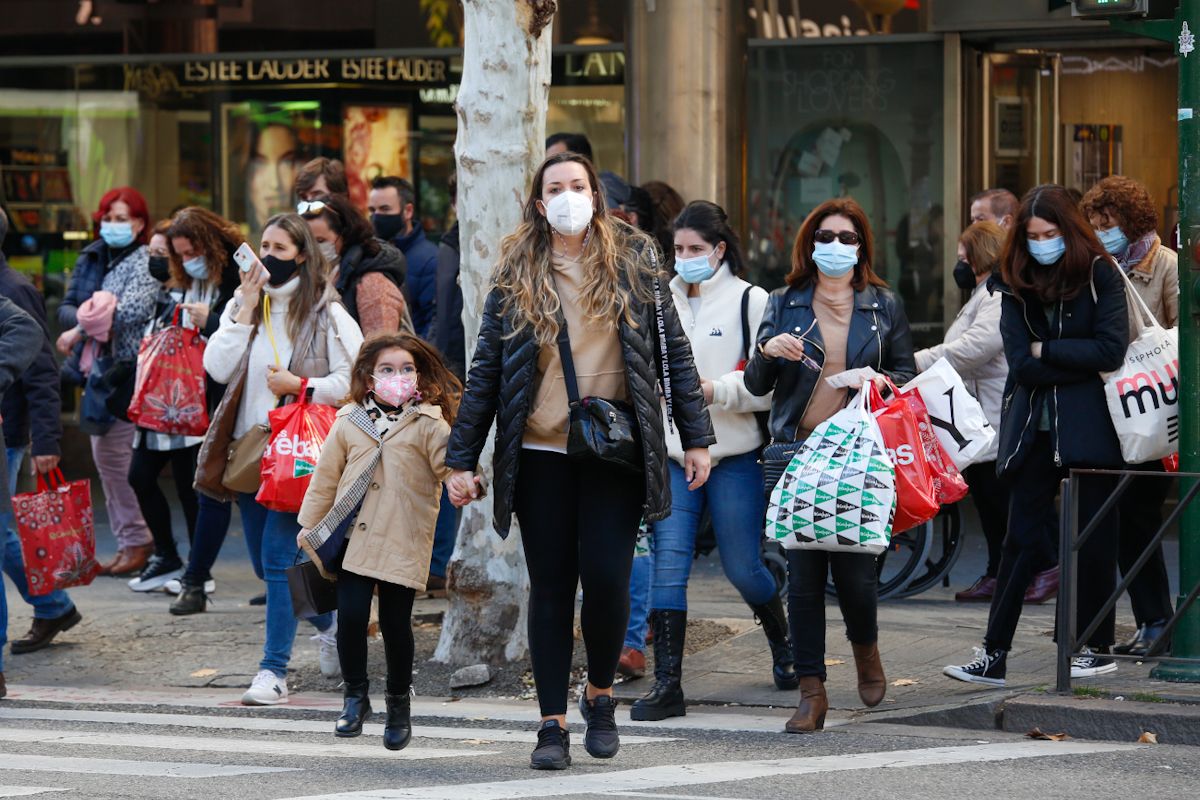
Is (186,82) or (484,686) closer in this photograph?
(484,686)

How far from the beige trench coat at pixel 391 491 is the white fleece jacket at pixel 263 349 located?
1011mm

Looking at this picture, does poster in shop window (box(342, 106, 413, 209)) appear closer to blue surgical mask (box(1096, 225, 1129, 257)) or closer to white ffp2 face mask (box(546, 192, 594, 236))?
blue surgical mask (box(1096, 225, 1129, 257))

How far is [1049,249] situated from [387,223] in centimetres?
420

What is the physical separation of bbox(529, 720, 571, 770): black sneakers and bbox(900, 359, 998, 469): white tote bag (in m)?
1.92

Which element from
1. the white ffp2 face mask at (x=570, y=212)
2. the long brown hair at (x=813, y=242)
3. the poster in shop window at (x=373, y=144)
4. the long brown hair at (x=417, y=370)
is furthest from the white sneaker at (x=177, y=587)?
the poster in shop window at (x=373, y=144)

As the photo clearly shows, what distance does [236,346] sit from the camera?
324 inches

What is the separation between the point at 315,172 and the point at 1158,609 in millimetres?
4514

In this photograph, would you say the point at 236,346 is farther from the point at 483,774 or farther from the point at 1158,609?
the point at 1158,609

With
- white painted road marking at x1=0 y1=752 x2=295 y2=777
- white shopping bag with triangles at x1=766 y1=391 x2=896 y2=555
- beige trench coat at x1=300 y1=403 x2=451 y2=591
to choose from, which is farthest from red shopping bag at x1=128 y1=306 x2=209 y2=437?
white shopping bag with triangles at x1=766 y1=391 x2=896 y2=555

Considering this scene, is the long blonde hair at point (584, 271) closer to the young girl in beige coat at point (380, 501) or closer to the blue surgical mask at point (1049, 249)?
the young girl in beige coat at point (380, 501)

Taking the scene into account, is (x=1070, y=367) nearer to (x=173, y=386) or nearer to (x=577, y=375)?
(x=577, y=375)

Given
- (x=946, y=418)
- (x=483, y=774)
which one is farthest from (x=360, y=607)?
(x=946, y=418)

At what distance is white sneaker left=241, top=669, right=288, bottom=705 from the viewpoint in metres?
7.94

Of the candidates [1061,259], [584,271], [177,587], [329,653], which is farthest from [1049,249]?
[177,587]
